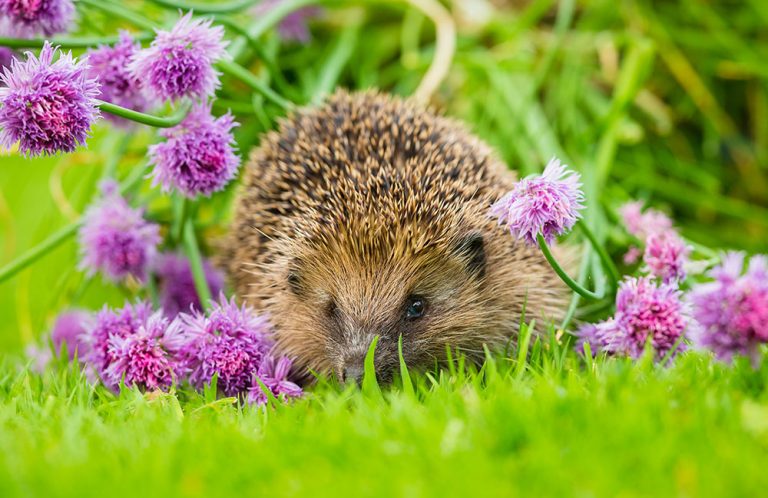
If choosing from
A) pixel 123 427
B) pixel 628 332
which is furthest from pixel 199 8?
pixel 628 332

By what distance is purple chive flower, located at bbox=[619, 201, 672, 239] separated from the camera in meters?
3.84

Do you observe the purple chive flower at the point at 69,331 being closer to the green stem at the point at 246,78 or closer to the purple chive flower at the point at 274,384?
the purple chive flower at the point at 274,384

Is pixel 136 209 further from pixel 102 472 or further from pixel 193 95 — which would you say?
pixel 102 472

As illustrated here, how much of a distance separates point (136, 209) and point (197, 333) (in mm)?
975

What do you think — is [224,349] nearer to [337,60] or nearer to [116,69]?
[116,69]

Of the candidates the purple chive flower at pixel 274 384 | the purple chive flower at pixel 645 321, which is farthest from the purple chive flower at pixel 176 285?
the purple chive flower at pixel 645 321

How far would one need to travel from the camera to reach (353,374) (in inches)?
120

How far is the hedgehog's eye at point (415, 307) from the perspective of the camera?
131 inches

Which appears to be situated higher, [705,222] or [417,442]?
[705,222]

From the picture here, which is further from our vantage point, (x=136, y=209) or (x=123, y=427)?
(x=136, y=209)

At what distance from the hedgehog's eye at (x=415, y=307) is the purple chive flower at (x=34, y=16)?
1767 mm

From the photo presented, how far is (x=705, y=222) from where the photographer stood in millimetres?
5738

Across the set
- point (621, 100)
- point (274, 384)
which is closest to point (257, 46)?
point (274, 384)

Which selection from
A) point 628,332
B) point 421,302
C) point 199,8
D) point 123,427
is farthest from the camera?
point 199,8
